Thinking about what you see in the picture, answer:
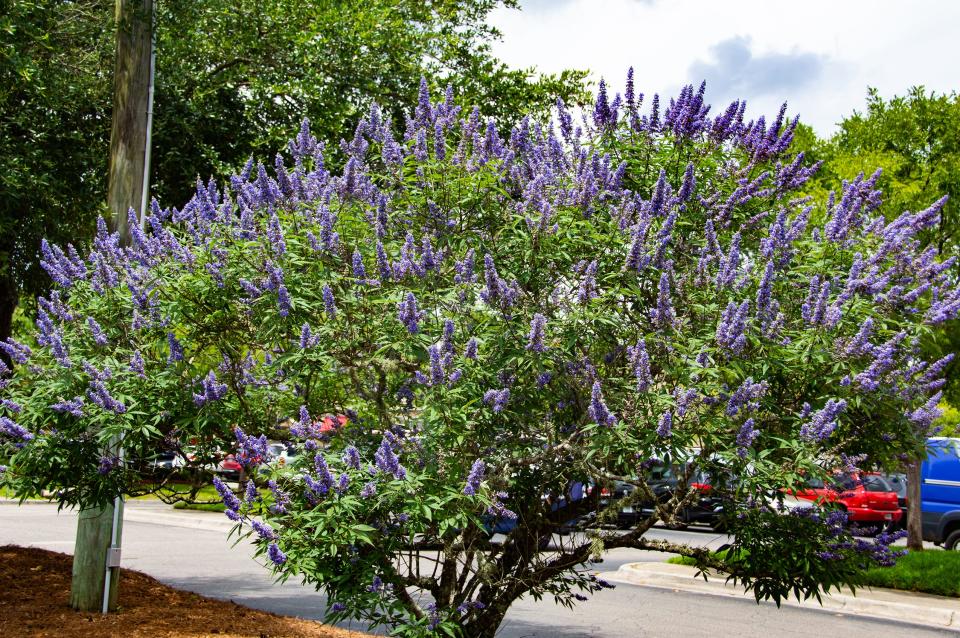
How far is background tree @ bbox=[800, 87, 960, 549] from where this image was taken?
16219mm

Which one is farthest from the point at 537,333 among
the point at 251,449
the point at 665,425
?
the point at 251,449

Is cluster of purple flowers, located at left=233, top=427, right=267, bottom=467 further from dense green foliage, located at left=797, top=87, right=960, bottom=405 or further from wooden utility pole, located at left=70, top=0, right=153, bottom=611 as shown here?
dense green foliage, located at left=797, top=87, right=960, bottom=405

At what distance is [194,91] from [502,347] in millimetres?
8031

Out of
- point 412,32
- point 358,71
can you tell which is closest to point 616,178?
point 358,71

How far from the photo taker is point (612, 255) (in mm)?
4906

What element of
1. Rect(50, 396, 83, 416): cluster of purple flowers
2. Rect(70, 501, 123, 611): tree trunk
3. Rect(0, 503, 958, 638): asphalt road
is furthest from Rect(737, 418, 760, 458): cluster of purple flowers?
Rect(70, 501, 123, 611): tree trunk

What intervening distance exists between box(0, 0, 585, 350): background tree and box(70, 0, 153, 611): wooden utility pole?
152cm

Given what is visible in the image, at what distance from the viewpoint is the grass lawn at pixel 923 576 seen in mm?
12320

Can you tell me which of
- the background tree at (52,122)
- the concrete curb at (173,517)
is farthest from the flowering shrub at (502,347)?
the concrete curb at (173,517)

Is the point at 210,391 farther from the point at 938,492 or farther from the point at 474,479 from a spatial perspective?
the point at 938,492

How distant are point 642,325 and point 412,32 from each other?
8494 millimetres

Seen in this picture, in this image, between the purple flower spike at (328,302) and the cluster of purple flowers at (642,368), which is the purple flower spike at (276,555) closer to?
the purple flower spike at (328,302)

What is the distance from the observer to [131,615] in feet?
25.9

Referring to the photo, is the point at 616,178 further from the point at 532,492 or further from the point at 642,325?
the point at 532,492
